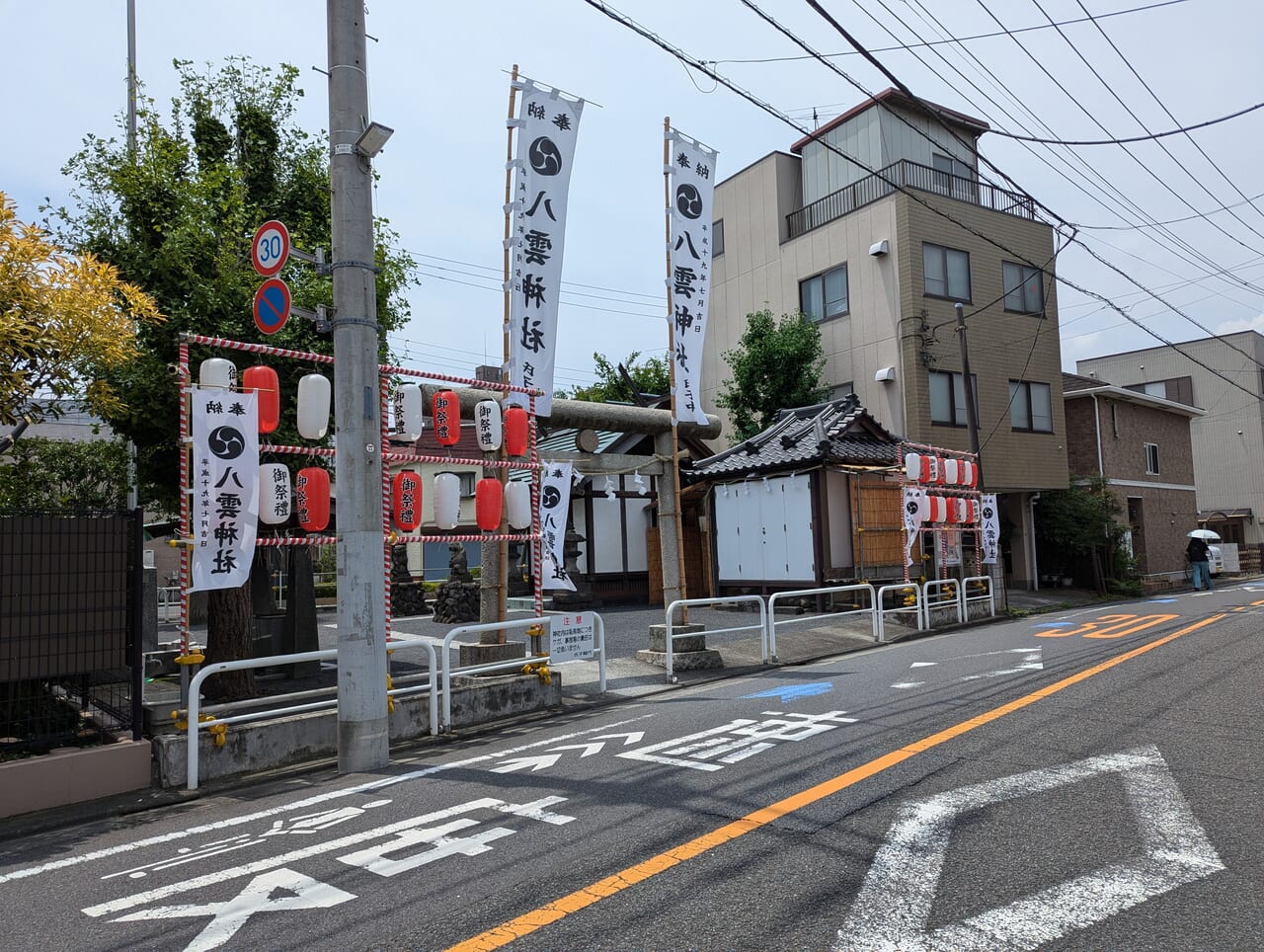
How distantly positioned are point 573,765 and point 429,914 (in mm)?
2940

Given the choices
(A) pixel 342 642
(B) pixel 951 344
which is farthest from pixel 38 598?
(B) pixel 951 344

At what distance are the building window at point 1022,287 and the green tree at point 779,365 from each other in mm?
6192

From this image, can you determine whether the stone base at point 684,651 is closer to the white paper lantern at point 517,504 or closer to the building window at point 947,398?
the white paper lantern at point 517,504

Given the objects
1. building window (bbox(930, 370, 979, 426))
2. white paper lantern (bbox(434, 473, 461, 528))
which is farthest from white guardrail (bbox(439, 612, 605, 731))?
building window (bbox(930, 370, 979, 426))

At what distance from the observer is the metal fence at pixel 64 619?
659cm

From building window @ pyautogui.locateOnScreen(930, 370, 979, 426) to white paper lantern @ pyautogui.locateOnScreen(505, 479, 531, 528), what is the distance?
1747cm

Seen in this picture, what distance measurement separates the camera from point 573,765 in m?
6.94

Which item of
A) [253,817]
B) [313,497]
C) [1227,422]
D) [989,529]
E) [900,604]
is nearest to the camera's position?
[253,817]

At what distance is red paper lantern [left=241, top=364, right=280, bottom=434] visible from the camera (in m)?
7.88

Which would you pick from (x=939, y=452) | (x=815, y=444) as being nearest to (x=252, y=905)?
(x=815, y=444)

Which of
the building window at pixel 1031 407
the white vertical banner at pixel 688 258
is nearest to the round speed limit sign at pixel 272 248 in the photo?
the white vertical banner at pixel 688 258

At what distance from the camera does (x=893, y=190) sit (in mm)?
24578

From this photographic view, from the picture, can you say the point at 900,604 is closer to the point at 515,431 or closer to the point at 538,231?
the point at 515,431

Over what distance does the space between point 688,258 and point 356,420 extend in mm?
6855
